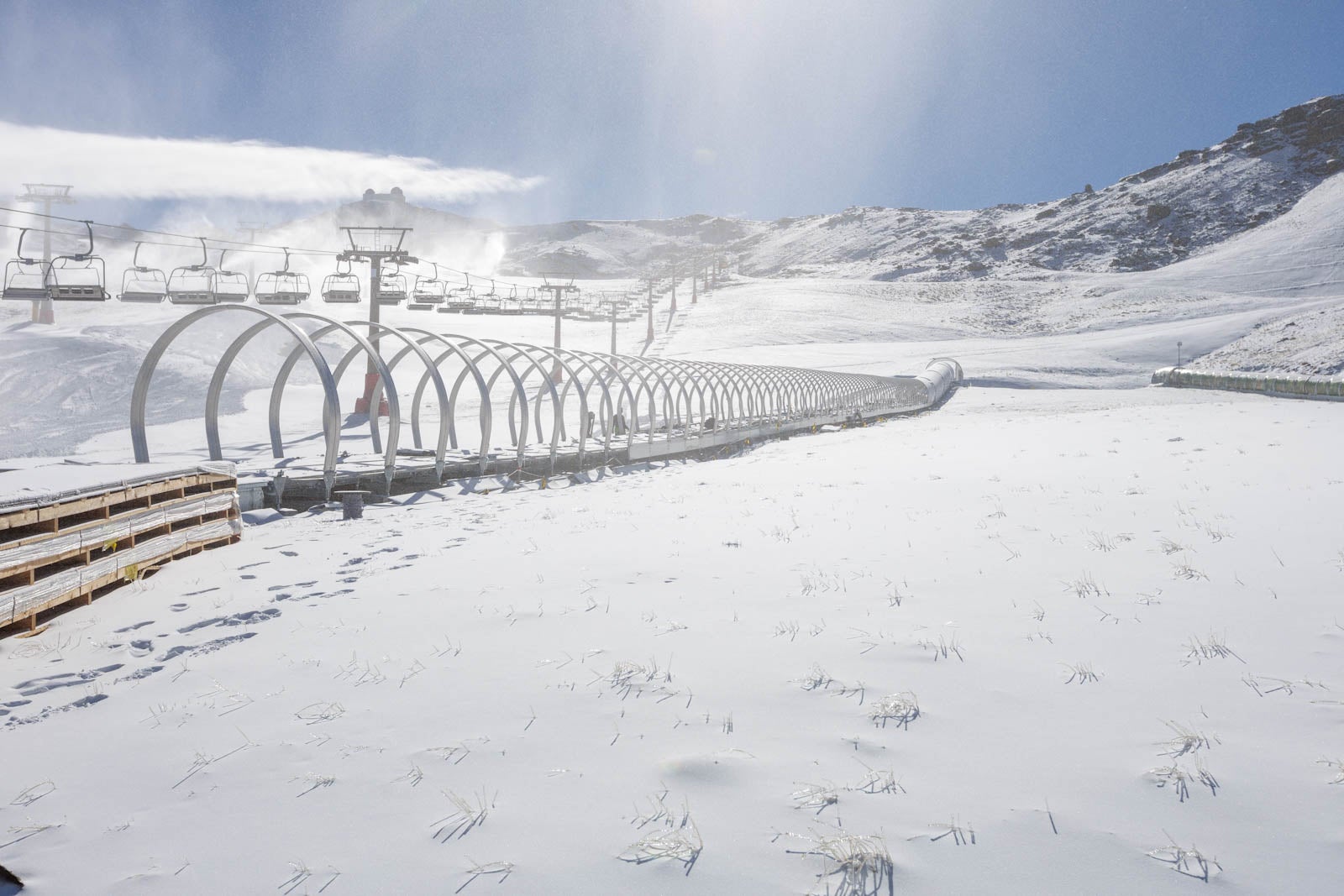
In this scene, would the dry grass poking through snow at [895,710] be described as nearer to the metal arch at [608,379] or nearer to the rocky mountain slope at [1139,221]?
the metal arch at [608,379]

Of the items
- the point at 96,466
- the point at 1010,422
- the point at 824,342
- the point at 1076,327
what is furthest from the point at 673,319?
the point at 96,466

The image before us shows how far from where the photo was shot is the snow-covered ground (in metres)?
2.47

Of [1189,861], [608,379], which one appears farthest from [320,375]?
[1189,861]

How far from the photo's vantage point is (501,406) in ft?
126

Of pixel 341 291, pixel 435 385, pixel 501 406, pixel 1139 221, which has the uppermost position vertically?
pixel 1139 221

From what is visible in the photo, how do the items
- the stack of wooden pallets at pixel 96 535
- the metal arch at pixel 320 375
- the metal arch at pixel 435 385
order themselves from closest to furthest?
the stack of wooden pallets at pixel 96 535 < the metal arch at pixel 320 375 < the metal arch at pixel 435 385

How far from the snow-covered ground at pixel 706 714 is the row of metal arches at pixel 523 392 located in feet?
17.0

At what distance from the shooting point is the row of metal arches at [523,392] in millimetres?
11258

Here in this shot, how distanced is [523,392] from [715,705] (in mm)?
11848

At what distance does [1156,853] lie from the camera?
237 centimetres

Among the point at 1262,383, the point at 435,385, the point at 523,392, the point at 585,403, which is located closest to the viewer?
the point at 435,385

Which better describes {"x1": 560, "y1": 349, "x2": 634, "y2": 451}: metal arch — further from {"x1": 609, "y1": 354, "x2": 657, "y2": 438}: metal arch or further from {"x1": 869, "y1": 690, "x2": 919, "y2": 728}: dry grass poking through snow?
{"x1": 869, "y1": 690, "x2": 919, "y2": 728}: dry grass poking through snow

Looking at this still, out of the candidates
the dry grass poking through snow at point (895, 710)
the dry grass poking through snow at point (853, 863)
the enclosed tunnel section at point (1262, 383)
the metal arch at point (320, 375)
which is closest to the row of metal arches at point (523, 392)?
the metal arch at point (320, 375)

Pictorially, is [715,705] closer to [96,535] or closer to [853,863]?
[853,863]
